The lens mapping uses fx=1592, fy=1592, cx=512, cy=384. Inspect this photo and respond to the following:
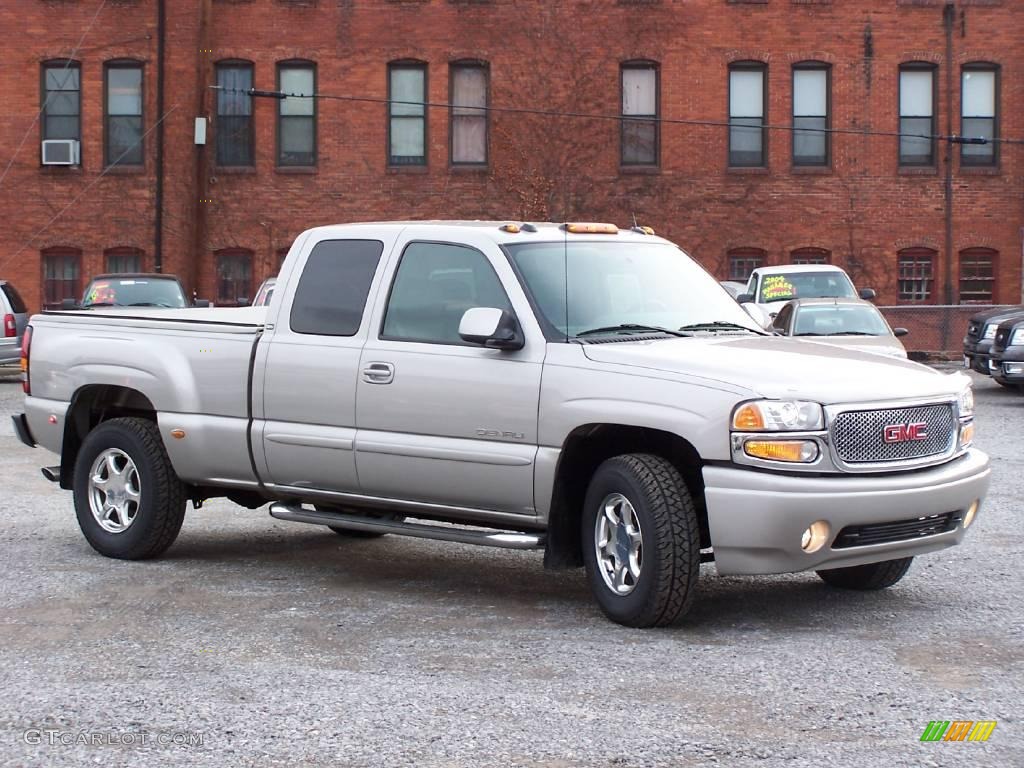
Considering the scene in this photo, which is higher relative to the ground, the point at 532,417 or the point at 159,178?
the point at 159,178

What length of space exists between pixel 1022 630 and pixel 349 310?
12.1 feet

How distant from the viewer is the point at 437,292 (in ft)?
26.6

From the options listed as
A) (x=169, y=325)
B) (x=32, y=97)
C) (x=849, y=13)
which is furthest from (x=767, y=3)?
(x=169, y=325)

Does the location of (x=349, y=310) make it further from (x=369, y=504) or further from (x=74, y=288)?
(x=74, y=288)

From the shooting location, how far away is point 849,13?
35.7 metres

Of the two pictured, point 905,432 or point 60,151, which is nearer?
point 905,432

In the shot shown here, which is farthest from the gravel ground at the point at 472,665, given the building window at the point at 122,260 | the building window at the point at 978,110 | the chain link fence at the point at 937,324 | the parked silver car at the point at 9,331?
the building window at the point at 978,110

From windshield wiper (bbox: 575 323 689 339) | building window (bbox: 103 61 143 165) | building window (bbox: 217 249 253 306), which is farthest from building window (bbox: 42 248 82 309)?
windshield wiper (bbox: 575 323 689 339)

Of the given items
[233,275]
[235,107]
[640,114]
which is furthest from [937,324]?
[235,107]

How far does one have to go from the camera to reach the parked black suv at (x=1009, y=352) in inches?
830

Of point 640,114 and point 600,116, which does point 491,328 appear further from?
point 640,114

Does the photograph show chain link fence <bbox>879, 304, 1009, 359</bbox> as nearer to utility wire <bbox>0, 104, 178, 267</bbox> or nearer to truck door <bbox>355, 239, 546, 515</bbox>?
utility wire <bbox>0, 104, 178, 267</bbox>

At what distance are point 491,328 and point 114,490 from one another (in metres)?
3.01

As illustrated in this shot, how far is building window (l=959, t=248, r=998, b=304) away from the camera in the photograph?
120ft
